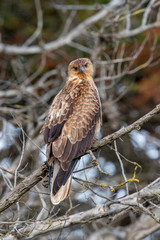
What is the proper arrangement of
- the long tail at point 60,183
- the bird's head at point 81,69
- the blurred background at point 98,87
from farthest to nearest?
the bird's head at point 81,69, the blurred background at point 98,87, the long tail at point 60,183

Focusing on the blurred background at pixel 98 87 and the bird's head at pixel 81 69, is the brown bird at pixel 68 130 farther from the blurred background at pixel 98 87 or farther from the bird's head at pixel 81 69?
the bird's head at pixel 81 69

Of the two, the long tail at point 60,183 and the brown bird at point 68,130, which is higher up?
the brown bird at point 68,130

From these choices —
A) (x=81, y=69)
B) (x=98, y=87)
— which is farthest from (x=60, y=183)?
(x=98, y=87)

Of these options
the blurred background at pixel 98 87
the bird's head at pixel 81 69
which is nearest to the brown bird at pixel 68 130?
the blurred background at pixel 98 87

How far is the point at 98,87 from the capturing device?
7906 mm

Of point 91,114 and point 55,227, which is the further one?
point 91,114

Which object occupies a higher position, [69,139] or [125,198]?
[69,139]

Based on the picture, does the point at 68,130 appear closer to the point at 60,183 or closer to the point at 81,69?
Answer: the point at 60,183

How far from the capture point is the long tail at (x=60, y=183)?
13.8 ft

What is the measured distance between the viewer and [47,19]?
36.2 ft

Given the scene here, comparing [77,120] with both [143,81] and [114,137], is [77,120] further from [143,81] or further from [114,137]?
[143,81]

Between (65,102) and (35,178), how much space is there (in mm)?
969

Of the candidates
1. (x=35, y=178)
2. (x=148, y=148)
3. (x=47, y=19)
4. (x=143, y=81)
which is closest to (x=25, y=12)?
(x=47, y=19)

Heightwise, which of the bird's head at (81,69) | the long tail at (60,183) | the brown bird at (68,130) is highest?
the bird's head at (81,69)
